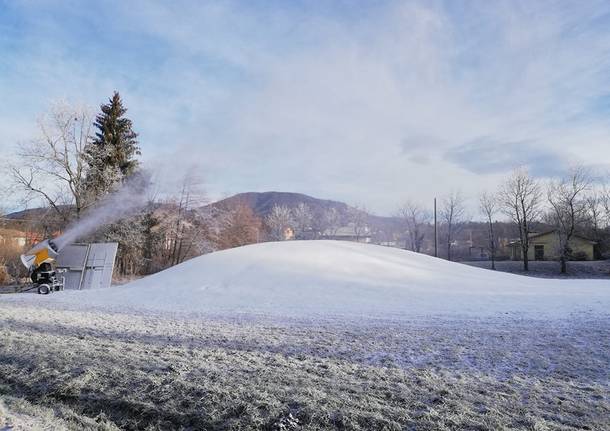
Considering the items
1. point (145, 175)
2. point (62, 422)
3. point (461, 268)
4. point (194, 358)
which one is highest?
point (145, 175)

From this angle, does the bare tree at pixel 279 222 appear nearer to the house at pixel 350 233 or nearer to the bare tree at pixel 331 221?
the bare tree at pixel 331 221

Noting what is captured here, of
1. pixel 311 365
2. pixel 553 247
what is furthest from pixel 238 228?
pixel 311 365

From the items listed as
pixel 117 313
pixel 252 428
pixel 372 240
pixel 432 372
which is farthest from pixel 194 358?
pixel 372 240

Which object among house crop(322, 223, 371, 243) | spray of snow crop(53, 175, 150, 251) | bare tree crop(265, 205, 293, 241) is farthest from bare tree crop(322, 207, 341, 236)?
spray of snow crop(53, 175, 150, 251)

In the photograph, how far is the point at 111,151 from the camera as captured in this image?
3152cm

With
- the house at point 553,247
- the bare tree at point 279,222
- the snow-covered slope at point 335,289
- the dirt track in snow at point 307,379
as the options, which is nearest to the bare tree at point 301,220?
the bare tree at point 279,222

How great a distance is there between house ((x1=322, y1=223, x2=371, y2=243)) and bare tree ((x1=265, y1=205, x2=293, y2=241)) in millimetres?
7939

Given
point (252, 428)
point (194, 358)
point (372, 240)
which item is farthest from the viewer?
point (372, 240)

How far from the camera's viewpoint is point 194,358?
5.51m

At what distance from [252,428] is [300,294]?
10569mm

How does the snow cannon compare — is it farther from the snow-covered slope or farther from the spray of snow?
the spray of snow

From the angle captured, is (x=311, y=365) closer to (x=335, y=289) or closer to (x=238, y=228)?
(x=335, y=289)

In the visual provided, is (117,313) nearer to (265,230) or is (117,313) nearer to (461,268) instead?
(461,268)

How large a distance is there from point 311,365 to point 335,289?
31.6 ft
